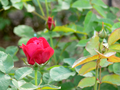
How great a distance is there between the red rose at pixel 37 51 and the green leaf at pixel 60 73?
8cm

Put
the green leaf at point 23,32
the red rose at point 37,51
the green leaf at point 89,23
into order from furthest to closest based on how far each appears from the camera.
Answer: the green leaf at point 23,32 < the green leaf at point 89,23 < the red rose at point 37,51

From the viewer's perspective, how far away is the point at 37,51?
1.36ft

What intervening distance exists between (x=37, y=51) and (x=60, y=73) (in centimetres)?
15

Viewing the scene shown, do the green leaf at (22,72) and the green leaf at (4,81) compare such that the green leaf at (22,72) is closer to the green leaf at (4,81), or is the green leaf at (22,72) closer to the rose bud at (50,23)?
→ the green leaf at (4,81)

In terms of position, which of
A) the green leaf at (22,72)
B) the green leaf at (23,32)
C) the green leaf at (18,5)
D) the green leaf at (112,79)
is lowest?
the green leaf at (23,32)

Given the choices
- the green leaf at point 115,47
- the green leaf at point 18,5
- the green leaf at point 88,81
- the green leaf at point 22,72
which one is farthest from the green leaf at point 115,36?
the green leaf at point 18,5

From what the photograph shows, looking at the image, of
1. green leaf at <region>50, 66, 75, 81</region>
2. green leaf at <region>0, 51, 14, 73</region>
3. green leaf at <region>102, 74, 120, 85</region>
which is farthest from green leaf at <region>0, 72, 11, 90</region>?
green leaf at <region>102, 74, 120, 85</region>

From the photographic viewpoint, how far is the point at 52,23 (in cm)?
75

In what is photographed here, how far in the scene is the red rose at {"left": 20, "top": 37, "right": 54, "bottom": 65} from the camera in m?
0.42

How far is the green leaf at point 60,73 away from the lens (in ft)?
1.66

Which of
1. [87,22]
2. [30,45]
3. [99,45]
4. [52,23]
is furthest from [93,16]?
[30,45]

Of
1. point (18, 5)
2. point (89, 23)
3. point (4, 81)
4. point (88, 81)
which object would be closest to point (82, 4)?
point (89, 23)

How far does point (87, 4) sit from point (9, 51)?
41cm

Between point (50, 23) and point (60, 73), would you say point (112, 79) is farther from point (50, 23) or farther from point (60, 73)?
point (50, 23)
